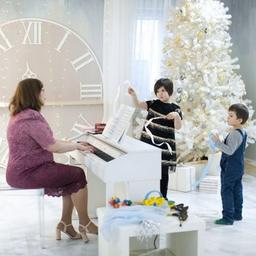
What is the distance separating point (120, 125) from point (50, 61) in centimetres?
223

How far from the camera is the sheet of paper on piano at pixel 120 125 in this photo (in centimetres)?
332

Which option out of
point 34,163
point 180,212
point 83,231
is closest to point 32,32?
point 34,163

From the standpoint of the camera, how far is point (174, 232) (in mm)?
2844

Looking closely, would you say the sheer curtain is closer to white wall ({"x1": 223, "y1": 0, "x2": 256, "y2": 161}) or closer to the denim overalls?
white wall ({"x1": 223, "y1": 0, "x2": 256, "y2": 161})

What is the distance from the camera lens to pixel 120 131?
3379mm

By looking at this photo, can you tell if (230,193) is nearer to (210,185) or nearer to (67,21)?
(210,185)

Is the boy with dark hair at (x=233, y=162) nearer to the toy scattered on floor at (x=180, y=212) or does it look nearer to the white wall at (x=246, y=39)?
the toy scattered on floor at (x=180, y=212)

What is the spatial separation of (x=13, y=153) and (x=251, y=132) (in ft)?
8.93

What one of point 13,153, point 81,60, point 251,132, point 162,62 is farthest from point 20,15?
point 251,132

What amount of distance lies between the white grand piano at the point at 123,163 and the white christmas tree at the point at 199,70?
1604mm

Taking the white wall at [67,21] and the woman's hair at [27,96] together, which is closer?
the woman's hair at [27,96]

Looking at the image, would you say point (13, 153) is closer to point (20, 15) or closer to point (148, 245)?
point (148, 245)

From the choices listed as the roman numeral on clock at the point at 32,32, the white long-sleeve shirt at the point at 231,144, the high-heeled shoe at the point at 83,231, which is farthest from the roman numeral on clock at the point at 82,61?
the high-heeled shoe at the point at 83,231

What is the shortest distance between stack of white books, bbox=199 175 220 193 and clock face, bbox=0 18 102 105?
1568 millimetres
